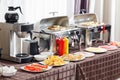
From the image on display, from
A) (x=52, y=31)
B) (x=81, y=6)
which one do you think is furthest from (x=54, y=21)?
(x=81, y=6)

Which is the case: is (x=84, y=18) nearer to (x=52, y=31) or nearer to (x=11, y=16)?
(x=52, y=31)

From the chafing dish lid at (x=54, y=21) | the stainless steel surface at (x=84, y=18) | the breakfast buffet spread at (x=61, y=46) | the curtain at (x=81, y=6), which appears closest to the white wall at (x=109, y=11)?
the curtain at (x=81, y=6)

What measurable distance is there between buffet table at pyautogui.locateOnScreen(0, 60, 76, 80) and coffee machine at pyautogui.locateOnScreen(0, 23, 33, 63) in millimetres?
56

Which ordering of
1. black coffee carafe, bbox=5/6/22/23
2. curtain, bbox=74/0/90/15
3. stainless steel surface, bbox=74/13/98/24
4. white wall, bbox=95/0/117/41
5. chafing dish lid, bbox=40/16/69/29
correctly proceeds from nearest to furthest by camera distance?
1. black coffee carafe, bbox=5/6/22/23
2. chafing dish lid, bbox=40/16/69/29
3. stainless steel surface, bbox=74/13/98/24
4. curtain, bbox=74/0/90/15
5. white wall, bbox=95/0/117/41

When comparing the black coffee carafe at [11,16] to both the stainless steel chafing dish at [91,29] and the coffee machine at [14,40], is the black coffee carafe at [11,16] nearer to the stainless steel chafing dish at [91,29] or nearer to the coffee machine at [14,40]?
the coffee machine at [14,40]

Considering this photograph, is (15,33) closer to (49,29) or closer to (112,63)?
(49,29)

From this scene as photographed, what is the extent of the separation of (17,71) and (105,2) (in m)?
1.83

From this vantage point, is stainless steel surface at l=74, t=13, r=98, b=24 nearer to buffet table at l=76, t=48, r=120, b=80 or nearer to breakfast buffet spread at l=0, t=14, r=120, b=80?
breakfast buffet spread at l=0, t=14, r=120, b=80

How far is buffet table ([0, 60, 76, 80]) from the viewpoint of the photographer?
158cm

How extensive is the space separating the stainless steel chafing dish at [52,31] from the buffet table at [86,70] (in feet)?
0.94

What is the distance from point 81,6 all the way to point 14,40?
123cm

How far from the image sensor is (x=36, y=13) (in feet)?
7.82

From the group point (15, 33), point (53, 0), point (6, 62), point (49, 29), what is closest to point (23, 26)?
point (15, 33)

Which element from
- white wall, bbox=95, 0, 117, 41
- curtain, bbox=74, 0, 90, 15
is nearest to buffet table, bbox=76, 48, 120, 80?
curtain, bbox=74, 0, 90, 15
